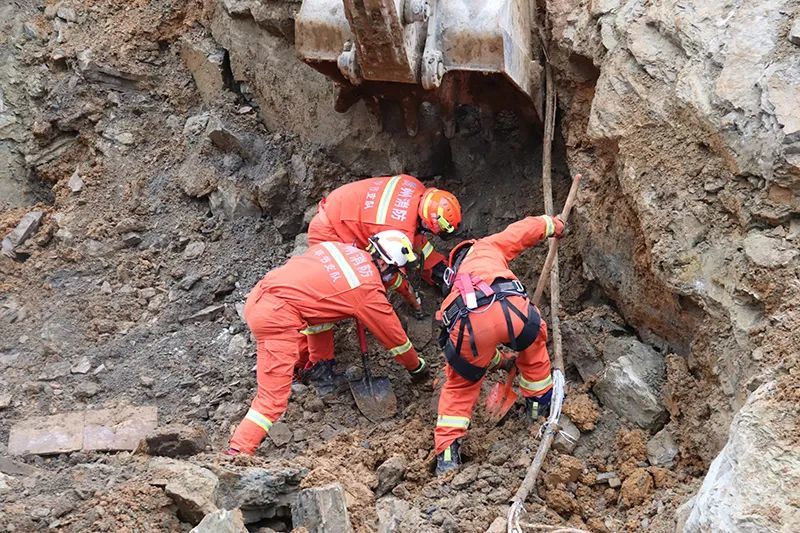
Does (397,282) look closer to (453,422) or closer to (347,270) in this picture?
(347,270)

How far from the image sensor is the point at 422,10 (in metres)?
5.45

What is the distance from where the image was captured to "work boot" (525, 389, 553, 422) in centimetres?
580

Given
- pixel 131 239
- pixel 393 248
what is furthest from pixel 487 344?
pixel 131 239

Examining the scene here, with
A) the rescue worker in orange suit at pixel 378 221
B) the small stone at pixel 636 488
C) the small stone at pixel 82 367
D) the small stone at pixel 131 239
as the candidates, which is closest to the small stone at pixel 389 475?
the rescue worker in orange suit at pixel 378 221

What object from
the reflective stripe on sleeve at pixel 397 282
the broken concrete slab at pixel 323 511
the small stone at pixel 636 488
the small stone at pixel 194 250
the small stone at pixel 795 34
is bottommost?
the small stone at pixel 636 488

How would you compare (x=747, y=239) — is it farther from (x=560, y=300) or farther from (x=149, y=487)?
(x=149, y=487)

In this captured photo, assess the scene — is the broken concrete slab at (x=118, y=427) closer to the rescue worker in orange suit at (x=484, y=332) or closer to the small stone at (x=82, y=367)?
the small stone at (x=82, y=367)

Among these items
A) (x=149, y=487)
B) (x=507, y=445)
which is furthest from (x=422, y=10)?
(x=149, y=487)

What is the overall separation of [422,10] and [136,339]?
3.21 metres

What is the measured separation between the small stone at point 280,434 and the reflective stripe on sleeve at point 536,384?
1506mm

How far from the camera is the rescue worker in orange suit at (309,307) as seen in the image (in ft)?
19.2

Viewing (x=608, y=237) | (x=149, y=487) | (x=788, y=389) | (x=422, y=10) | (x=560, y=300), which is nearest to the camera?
(x=788, y=389)

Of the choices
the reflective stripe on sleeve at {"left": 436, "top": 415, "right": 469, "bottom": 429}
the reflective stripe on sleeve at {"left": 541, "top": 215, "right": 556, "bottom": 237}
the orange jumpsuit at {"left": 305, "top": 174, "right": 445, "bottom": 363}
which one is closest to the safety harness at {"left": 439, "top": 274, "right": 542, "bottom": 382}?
the reflective stripe on sleeve at {"left": 436, "top": 415, "right": 469, "bottom": 429}

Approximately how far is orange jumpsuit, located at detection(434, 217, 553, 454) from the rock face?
6.14 feet
